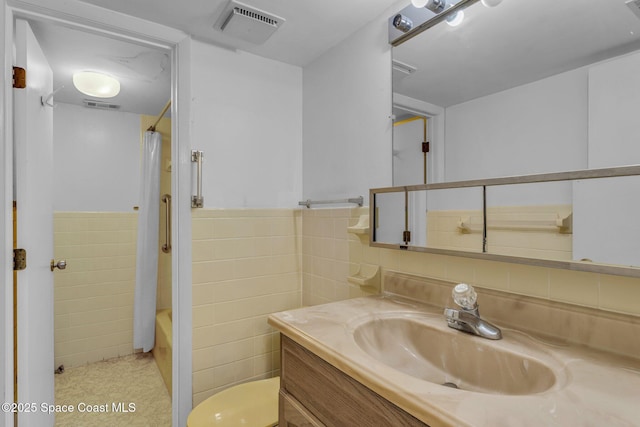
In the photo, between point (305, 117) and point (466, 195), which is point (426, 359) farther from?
point (305, 117)

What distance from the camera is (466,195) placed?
1.07 m

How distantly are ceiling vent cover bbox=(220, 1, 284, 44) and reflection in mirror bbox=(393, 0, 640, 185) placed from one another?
0.65 meters

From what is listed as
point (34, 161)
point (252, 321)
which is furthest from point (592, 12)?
point (34, 161)

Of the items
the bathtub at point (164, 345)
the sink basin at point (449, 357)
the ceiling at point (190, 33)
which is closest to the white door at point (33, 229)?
the ceiling at point (190, 33)

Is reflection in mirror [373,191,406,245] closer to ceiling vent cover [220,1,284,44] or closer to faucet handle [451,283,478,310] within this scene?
faucet handle [451,283,478,310]

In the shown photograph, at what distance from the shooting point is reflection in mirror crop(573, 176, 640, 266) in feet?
2.39

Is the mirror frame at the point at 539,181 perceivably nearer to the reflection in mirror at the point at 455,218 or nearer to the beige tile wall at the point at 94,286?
the reflection in mirror at the point at 455,218

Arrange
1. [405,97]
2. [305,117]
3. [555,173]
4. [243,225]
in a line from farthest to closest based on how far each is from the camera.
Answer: [305,117]
[243,225]
[405,97]
[555,173]

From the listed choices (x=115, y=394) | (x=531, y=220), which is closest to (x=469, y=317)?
(x=531, y=220)

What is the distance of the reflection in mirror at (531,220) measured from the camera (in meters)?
0.84

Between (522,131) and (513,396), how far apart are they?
724 millimetres

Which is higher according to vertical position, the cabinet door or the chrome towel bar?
the chrome towel bar

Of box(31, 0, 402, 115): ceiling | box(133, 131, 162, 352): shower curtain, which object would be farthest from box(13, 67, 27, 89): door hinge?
box(133, 131, 162, 352): shower curtain

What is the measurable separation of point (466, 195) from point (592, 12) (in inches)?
22.2
